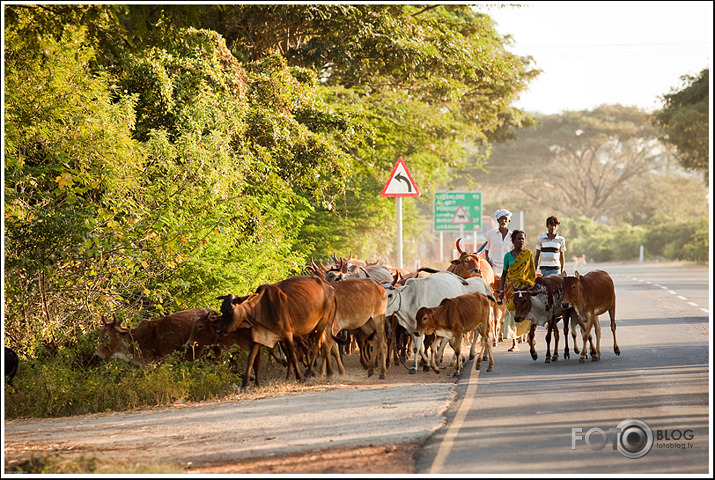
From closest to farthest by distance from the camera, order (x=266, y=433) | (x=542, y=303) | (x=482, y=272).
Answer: (x=266, y=433), (x=542, y=303), (x=482, y=272)

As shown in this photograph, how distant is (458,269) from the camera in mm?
15156

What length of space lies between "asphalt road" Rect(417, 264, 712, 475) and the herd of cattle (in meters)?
0.72

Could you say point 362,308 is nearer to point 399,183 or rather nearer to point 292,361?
point 292,361

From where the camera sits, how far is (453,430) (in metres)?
8.46

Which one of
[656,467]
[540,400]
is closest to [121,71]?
[540,400]

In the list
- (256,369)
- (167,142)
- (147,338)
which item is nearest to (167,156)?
(167,142)

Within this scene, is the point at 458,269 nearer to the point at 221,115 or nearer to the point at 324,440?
the point at 221,115

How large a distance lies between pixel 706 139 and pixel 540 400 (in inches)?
1178

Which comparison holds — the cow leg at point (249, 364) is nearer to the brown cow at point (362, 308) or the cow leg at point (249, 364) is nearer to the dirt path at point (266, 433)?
the dirt path at point (266, 433)

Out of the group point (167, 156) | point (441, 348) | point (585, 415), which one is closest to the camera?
point (585, 415)

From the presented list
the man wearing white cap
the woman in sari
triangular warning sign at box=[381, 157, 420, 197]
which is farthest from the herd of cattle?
triangular warning sign at box=[381, 157, 420, 197]

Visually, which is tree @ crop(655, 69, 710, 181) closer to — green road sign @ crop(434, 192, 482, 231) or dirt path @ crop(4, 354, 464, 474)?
green road sign @ crop(434, 192, 482, 231)

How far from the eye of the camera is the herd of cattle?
11.2 m

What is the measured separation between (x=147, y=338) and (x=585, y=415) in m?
5.50
